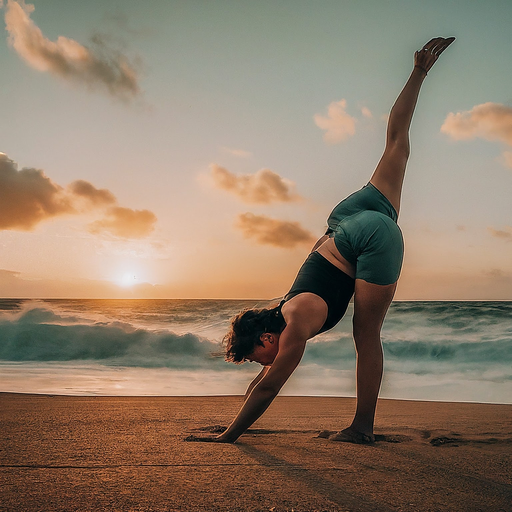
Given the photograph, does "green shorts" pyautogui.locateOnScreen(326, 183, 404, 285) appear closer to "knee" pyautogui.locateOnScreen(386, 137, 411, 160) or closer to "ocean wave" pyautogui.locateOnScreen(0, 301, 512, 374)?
"knee" pyautogui.locateOnScreen(386, 137, 411, 160)

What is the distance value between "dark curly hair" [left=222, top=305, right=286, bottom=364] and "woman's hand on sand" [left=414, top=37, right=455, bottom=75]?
1597 mm

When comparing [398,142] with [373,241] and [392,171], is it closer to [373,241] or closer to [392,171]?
[392,171]

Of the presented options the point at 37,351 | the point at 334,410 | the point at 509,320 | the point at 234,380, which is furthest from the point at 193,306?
the point at 334,410

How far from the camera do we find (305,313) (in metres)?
2.49

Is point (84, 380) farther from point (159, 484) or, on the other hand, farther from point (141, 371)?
point (159, 484)

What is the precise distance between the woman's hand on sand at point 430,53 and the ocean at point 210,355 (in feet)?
13.3

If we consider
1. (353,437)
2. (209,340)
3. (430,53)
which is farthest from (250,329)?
(209,340)

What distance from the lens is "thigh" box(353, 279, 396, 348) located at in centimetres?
264

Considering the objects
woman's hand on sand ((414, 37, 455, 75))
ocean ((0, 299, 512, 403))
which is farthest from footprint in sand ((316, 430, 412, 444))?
ocean ((0, 299, 512, 403))

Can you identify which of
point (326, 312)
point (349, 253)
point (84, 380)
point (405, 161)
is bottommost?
point (84, 380)

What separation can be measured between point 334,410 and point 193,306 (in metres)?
16.3

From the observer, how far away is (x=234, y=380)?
764 cm

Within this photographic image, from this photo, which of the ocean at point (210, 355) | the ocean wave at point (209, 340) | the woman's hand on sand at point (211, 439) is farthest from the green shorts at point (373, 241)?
the ocean wave at point (209, 340)

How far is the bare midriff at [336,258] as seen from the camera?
272 centimetres
